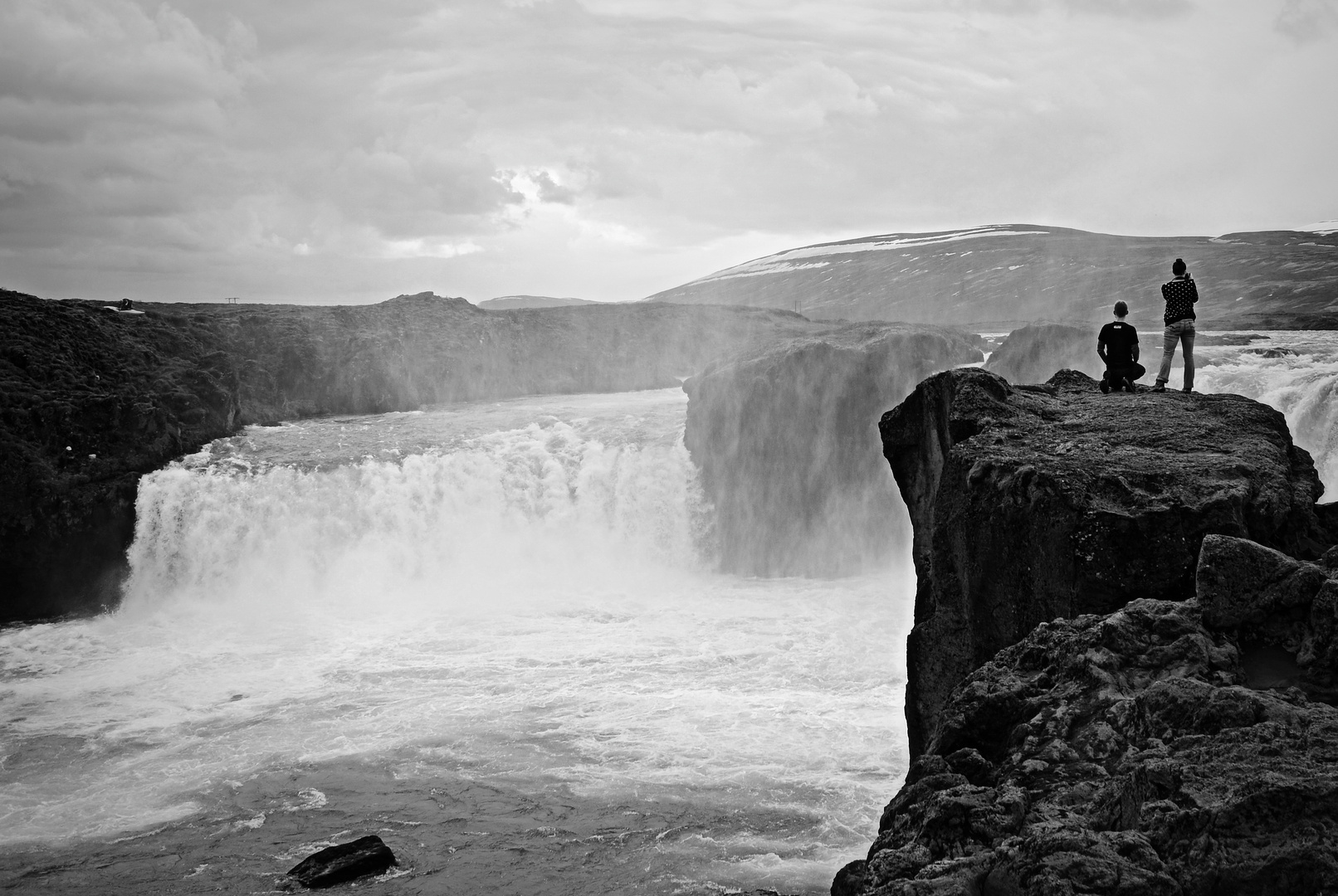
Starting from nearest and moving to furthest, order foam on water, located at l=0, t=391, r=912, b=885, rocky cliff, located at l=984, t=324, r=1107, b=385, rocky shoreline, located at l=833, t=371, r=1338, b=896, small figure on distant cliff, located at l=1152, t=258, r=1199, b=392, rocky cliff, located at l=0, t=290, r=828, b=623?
rocky shoreline, located at l=833, t=371, r=1338, b=896, small figure on distant cliff, located at l=1152, t=258, r=1199, b=392, foam on water, located at l=0, t=391, r=912, b=885, rocky cliff, located at l=0, t=290, r=828, b=623, rocky cliff, located at l=984, t=324, r=1107, b=385

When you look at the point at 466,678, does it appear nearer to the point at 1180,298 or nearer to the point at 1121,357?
the point at 1121,357

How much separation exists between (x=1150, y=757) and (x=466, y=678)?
56.3 ft

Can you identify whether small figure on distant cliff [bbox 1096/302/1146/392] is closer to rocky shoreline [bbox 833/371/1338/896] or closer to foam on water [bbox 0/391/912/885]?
rocky shoreline [bbox 833/371/1338/896]

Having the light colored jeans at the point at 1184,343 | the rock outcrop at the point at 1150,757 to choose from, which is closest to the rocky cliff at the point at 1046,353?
the light colored jeans at the point at 1184,343

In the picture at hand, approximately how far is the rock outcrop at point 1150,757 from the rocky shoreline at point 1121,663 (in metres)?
0.01

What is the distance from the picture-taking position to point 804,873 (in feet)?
39.7

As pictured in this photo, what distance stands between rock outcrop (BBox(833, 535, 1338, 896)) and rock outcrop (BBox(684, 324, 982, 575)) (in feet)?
78.6

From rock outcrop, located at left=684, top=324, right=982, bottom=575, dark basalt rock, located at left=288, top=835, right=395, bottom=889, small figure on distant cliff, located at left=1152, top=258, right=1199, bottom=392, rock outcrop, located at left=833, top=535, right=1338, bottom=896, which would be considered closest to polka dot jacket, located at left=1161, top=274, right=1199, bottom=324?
small figure on distant cliff, located at left=1152, top=258, right=1199, bottom=392

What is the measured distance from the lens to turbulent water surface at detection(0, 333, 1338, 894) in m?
13.8

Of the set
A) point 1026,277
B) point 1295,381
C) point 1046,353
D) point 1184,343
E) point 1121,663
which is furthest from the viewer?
point 1026,277

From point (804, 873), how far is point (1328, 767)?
25.9 ft

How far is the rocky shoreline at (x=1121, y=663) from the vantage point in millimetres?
5059

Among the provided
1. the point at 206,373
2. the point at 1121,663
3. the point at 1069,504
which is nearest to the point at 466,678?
the point at 1069,504

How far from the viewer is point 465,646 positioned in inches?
945
